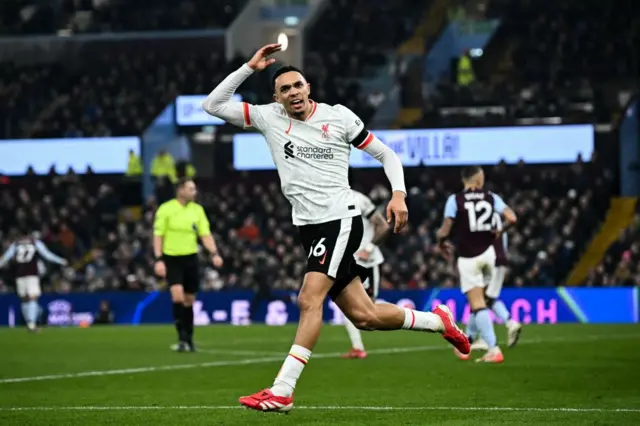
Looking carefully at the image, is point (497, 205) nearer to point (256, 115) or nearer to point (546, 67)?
point (256, 115)

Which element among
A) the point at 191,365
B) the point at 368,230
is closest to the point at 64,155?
the point at 368,230

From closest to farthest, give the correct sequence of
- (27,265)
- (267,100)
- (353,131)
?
(353,131)
(27,265)
(267,100)

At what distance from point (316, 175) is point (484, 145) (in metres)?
25.7

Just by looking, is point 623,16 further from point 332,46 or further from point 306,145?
point 306,145

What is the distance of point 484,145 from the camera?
116 ft

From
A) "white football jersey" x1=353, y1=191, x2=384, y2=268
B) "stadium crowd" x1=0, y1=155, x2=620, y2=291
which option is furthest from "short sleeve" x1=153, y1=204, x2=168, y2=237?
"stadium crowd" x1=0, y1=155, x2=620, y2=291

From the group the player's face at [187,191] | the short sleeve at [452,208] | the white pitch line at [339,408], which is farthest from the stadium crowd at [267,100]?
the white pitch line at [339,408]

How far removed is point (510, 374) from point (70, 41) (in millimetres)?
33862

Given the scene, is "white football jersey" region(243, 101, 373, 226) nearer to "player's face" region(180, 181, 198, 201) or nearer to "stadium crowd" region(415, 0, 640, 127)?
"player's face" region(180, 181, 198, 201)

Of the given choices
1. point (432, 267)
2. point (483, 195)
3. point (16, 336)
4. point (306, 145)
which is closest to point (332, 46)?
point (432, 267)

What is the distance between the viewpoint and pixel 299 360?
9.63 metres

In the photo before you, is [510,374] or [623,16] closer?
[510,374]

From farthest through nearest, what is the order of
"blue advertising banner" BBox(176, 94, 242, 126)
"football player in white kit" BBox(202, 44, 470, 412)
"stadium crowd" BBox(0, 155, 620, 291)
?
"blue advertising banner" BBox(176, 94, 242, 126)
"stadium crowd" BBox(0, 155, 620, 291)
"football player in white kit" BBox(202, 44, 470, 412)

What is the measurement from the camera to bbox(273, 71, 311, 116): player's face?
32.6 feet
